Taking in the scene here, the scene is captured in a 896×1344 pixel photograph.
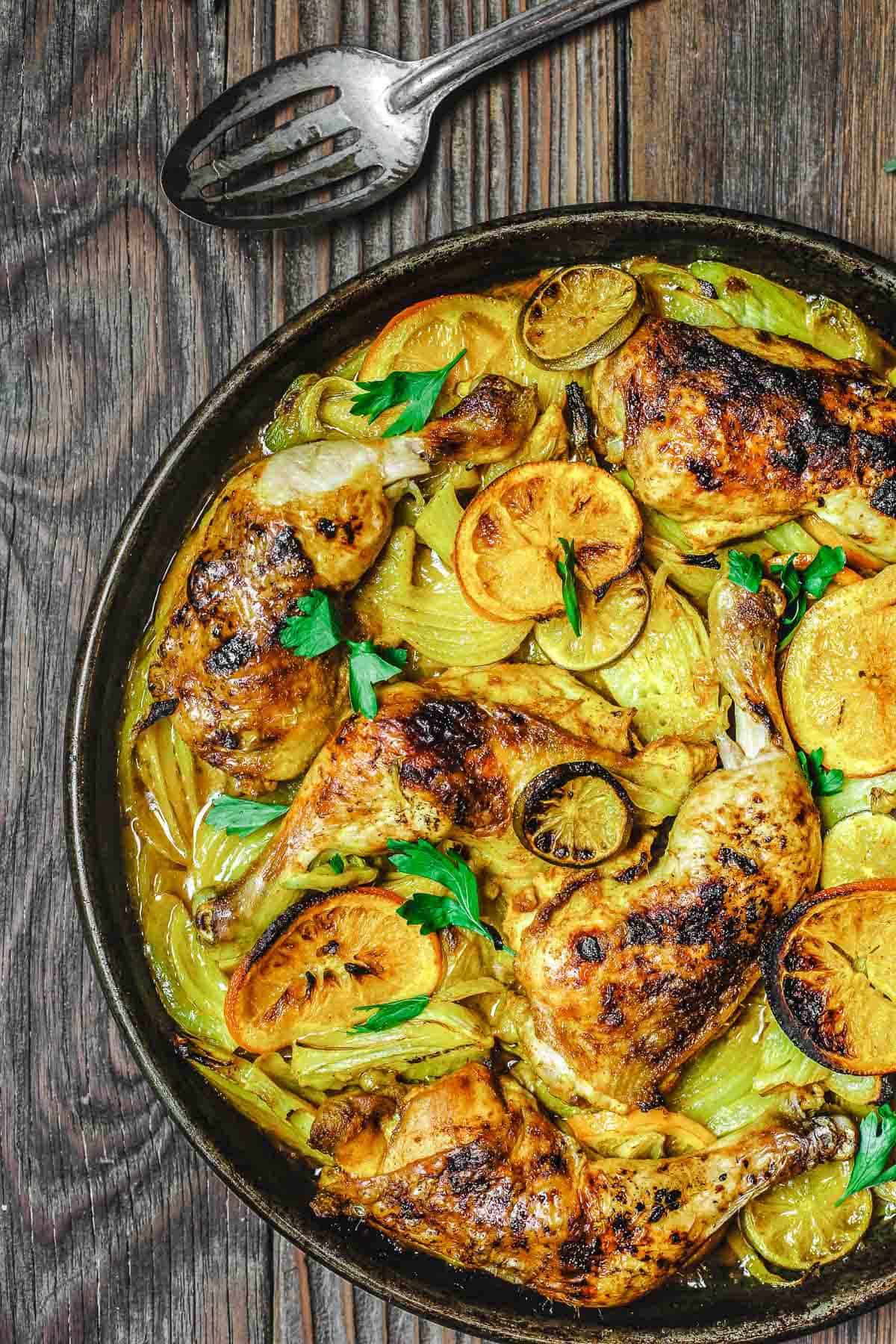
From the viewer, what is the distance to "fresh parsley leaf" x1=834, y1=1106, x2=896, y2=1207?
103 inches

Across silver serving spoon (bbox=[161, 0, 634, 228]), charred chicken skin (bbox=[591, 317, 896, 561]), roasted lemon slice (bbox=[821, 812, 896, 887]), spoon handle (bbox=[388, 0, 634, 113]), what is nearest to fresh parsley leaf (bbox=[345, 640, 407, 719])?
charred chicken skin (bbox=[591, 317, 896, 561])

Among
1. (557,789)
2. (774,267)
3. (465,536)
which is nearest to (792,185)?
(774,267)

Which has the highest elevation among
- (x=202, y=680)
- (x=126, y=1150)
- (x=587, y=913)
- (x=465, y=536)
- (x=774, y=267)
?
(x=774, y=267)

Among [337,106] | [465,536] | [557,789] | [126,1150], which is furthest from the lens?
[126,1150]

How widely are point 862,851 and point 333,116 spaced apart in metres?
2.45

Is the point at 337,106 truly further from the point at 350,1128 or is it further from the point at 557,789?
the point at 350,1128

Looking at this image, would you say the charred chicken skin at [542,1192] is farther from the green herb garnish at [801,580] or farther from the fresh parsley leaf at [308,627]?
the green herb garnish at [801,580]

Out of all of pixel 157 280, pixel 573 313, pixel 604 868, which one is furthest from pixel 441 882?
pixel 157 280

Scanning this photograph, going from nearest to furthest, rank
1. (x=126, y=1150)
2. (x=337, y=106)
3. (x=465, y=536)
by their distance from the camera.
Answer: (x=465, y=536) < (x=337, y=106) < (x=126, y=1150)

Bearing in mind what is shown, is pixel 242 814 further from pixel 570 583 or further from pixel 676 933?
pixel 676 933

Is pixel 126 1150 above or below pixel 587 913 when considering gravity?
below

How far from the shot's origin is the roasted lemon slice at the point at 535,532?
265 centimetres

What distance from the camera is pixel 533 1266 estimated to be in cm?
262

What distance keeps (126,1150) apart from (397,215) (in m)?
2.93
